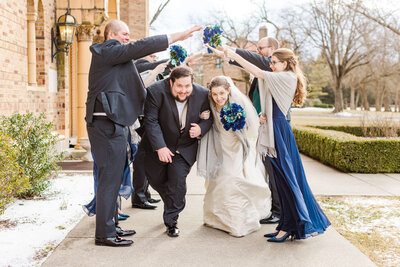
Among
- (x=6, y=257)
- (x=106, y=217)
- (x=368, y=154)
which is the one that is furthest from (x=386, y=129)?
(x=6, y=257)

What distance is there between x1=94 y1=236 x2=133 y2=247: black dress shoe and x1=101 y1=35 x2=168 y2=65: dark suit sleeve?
5.99ft

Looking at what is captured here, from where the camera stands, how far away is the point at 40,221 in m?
5.28

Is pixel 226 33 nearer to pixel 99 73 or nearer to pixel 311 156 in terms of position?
pixel 311 156

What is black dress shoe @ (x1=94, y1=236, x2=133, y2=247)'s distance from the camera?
14.3 ft

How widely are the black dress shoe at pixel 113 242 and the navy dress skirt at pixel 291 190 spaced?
170cm

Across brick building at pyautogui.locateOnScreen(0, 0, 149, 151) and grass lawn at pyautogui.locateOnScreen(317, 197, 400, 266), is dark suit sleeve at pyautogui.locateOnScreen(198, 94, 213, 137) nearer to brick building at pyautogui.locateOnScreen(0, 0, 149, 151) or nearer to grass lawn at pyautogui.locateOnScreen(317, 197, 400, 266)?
grass lawn at pyautogui.locateOnScreen(317, 197, 400, 266)

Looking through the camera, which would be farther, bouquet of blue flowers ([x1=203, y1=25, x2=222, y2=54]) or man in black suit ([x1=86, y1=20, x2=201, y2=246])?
bouquet of blue flowers ([x1=203, y1=25, x2=222, y2=54])

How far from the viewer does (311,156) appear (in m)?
12.2

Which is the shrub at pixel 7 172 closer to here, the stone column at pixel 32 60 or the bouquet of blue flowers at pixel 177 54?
the bouquet of blue flowers at pixel 177 54

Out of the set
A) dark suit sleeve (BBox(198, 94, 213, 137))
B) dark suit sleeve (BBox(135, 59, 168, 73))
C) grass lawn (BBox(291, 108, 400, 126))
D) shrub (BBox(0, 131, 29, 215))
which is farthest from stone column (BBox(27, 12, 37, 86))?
grass lawn (BBox(291, 108, 400, 126))

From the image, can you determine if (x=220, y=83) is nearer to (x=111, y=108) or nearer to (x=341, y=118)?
(x=111, y=108)

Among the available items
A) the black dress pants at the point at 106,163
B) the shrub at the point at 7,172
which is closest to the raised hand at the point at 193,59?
the black dress pants at the point at 106,163

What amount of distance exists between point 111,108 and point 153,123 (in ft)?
2.03

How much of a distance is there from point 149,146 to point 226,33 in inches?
1326
